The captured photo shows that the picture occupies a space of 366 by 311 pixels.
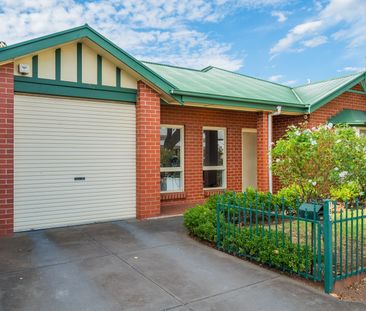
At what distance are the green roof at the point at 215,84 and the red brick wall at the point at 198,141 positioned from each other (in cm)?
100

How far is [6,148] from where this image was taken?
6.67 meters

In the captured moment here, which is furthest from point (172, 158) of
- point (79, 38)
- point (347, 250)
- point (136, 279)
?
point (347, 250)

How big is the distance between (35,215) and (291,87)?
37.3 feet

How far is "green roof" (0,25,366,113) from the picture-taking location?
7.02 meters

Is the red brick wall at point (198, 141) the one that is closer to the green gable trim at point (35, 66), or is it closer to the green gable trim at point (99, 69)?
the green gable trim at point (99, 69)

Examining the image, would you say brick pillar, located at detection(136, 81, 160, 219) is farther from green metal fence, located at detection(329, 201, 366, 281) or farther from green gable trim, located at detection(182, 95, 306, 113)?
green metal fence, located at detection(329, 201, 366, 281)

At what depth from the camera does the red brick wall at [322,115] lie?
11805 mm

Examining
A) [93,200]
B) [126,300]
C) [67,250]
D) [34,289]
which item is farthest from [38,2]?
[126,300]

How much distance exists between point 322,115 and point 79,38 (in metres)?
8.81

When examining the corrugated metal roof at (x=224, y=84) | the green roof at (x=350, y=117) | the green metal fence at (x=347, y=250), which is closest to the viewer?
the green metal fence at (x=347, y=250)

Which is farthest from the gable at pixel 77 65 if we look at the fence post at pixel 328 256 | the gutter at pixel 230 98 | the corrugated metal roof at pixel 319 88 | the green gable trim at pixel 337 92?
the corrugated metal roof at pixel 319 88

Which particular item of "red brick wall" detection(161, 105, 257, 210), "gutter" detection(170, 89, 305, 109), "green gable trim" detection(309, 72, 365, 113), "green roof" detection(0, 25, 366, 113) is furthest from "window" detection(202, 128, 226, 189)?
"green gable trim" detection(309, 72, 365, 113)

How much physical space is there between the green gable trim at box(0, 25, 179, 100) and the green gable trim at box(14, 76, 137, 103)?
0.91 ft

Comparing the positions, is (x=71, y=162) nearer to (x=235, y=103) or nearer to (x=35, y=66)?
(x=35, y=66)
